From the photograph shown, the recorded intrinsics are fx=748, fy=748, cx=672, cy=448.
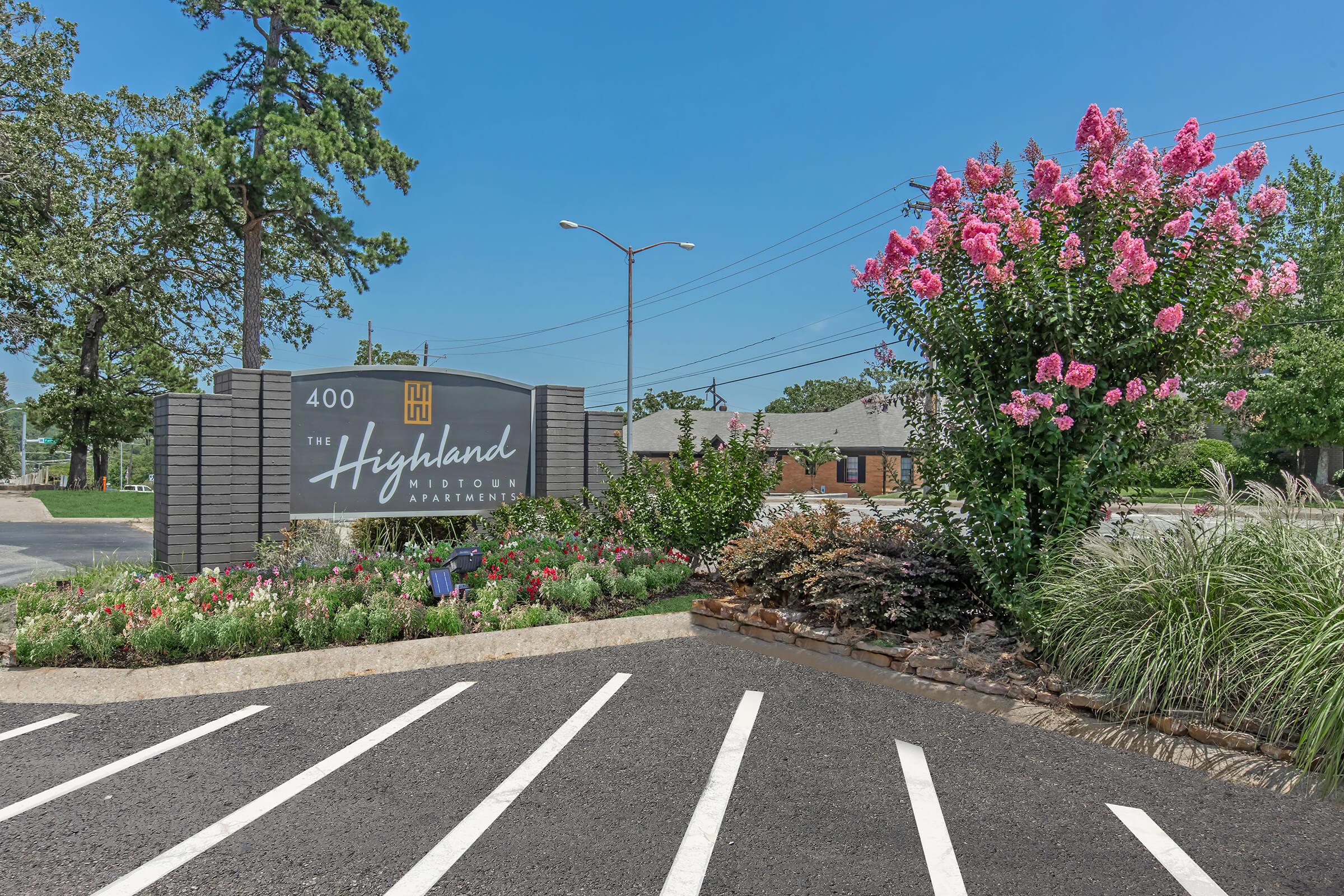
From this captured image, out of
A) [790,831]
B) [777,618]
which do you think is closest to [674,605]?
[777,618]

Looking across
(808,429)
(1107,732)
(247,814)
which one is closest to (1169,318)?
(1107,732)

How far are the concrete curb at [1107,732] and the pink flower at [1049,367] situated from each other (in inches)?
89.0

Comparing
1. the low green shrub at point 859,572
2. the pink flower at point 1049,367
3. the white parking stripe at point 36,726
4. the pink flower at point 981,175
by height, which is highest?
the pink flower at point 981,175

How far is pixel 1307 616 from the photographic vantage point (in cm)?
429

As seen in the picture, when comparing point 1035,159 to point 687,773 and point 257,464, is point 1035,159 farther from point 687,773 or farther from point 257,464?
point 257,464

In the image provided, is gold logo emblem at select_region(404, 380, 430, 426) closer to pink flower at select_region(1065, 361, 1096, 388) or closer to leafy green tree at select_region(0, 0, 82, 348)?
pink flower at select_region(1065, 361, 1096, 388)

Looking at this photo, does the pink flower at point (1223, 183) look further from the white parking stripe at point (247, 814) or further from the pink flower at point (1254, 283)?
the white parking stripe at point (247, 814)

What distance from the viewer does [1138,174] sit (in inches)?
220

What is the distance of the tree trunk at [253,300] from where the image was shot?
20.5 metres

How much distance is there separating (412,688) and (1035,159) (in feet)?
21.9

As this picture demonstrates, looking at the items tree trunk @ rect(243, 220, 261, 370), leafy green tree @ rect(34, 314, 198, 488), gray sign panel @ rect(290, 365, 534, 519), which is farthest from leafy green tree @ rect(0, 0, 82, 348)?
gray sign panel @ rect(290, 365, 534, 519)

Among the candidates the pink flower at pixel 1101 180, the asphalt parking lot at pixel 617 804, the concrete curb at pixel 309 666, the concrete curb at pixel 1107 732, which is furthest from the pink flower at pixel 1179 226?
the concrete curb at pixel 309 666

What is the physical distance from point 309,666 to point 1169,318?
6.99 metres

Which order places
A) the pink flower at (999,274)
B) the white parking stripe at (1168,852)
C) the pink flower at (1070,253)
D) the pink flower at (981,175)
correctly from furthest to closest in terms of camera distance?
the pink flower at (981,175)
the pink flower at (999,274)
the pink flower at (1070,253)
the white parking stripe at (1168,852)
